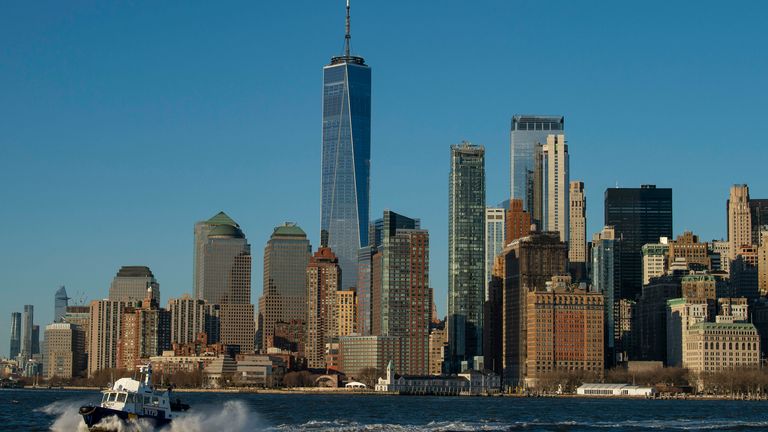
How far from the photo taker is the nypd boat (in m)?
102

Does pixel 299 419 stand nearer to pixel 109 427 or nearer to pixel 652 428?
pixel 652 428

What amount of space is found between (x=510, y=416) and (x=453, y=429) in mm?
53089

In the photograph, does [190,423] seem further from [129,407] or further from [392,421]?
[392,421]

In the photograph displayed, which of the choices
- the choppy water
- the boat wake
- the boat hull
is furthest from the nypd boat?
the choppy water

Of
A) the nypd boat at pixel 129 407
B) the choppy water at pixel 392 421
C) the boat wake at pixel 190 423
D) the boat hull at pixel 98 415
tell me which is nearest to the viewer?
the boat hull at pixel 98 415

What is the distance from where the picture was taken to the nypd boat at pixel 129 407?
102 m

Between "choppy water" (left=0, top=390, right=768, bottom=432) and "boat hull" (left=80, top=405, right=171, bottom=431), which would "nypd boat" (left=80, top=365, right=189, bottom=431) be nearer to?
"boat hull" (left=80, top=405, right=171, bottom=431)

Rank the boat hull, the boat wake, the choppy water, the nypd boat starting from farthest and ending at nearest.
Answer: the choppy water → the boat wake → the nypd boat → the boat hull

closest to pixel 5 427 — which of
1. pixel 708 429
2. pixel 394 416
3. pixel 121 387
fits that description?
pixel 121 387

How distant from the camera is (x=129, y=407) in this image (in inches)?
4063

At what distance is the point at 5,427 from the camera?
13862cm

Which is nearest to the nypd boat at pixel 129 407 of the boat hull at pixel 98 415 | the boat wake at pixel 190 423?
the boat hull at pixel 98 415

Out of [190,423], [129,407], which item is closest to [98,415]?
[129,407]

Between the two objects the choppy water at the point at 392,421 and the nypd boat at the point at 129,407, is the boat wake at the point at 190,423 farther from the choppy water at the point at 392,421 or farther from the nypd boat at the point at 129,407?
the nypd boat at the point at 129,407
